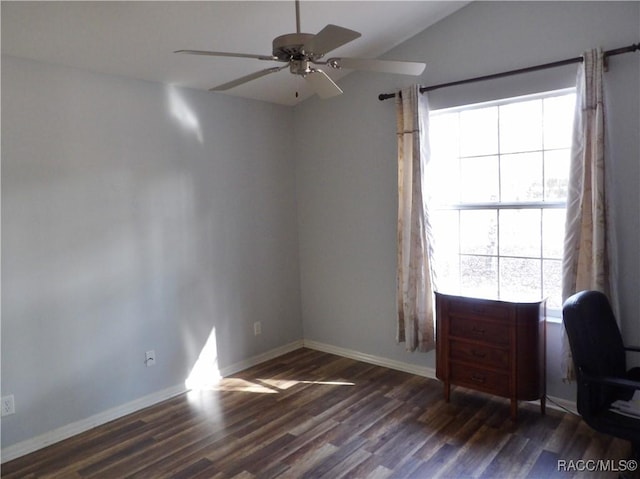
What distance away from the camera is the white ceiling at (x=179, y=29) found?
2387 millimetres

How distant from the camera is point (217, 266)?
376 cm

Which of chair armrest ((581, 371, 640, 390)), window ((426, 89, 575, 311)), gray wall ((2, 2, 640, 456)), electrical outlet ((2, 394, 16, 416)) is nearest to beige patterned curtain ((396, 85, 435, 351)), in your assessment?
window ((426, 89, 575, 311))

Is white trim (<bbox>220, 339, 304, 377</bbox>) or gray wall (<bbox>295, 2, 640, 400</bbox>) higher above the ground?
gray wall (<bbox>295, 2, 640, 400</bbox>)

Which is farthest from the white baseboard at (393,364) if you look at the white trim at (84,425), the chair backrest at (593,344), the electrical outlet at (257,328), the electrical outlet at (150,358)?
the electrical outlet at (150,358)

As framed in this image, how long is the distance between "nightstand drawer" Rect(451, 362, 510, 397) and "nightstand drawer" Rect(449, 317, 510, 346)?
0.69ft

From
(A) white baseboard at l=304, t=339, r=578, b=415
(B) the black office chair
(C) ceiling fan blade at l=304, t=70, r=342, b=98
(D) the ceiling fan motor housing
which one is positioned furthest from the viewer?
(A) white baseboard at l=304, t=339, r=578, b=415

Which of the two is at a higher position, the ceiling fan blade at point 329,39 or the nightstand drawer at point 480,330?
the ceiling fan blade at point 329,39

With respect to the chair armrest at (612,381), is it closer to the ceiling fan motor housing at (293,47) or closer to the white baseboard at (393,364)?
the white baseboard at (393,364)

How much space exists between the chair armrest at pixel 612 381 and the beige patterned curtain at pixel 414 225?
59.6 inches

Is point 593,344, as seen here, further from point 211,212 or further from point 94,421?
point 94,421

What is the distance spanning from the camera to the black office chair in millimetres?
1935

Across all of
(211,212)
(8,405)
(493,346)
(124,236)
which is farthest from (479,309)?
(8,405)

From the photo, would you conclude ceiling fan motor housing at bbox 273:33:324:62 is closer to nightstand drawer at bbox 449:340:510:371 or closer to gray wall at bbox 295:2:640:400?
gray wall at bbox 295:2:640:400

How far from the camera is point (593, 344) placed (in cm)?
209
